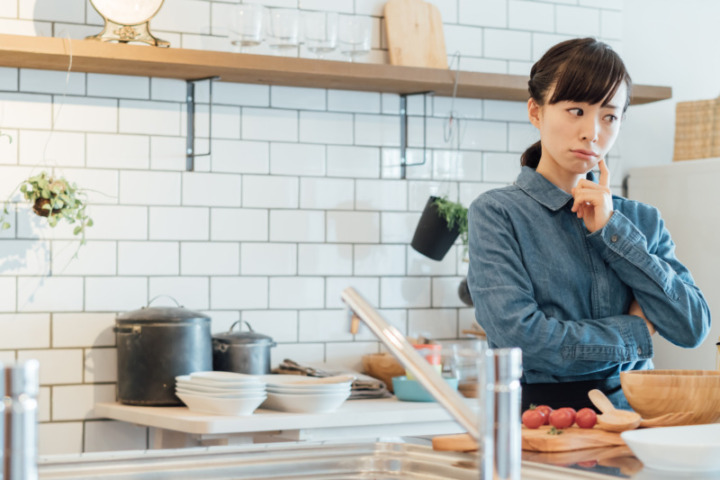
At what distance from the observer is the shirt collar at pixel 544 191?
1886 millimetres

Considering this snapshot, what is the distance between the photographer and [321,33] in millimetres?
3322

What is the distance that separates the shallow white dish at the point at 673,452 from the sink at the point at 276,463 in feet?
0.70

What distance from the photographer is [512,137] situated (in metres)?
3.78

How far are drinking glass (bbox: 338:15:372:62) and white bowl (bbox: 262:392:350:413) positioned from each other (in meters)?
1.15

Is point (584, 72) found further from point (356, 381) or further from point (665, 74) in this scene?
point (665, 74)

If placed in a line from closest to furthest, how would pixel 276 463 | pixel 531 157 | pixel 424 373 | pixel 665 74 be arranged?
1. pixel 424 373
2. pixel 276 463
3. pixel 531 157
4. pixel 665 74

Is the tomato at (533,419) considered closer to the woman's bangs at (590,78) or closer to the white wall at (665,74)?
the woman's bangs at (590,78)

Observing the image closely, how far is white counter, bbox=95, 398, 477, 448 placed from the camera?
8.93ft

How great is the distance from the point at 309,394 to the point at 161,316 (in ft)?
1.66

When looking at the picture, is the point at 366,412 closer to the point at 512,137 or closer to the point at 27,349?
the point at 27,349

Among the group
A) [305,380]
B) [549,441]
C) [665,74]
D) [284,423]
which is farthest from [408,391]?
[665,74]

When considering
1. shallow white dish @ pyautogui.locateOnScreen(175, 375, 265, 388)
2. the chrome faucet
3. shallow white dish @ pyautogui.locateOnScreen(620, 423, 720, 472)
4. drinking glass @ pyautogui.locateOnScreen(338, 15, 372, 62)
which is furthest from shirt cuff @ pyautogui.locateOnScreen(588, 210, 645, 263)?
Result: drinking glass @ pyautogui.locateOnScreen(338, 15, 372, 62)

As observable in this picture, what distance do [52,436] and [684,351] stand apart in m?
2.24

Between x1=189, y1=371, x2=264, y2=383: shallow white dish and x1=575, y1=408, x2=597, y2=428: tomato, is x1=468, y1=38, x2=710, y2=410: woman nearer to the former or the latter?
x1=575, y1=408, x2=597, y2=428: tomato
